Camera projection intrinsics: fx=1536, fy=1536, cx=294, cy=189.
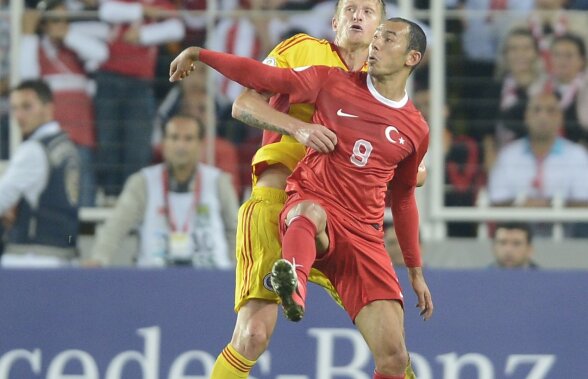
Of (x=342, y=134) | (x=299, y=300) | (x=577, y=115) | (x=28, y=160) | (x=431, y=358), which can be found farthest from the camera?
(x=577, y=115)

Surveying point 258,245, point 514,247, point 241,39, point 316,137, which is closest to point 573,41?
point 514,247

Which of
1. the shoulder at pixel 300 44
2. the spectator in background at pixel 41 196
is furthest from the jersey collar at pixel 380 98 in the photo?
the spectator in background at pixel 41 196

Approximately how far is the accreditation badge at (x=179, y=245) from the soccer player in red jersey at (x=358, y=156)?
9.03 feet

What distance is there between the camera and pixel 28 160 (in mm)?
9500

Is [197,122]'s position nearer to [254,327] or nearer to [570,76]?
[570,76]

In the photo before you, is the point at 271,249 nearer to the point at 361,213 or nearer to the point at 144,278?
Answer: the point at 361,213

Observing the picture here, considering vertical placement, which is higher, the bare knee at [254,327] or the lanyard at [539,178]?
the lanyard at [539,178]

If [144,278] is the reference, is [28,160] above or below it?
above

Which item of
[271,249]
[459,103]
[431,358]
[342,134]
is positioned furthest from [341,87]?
[459,103]

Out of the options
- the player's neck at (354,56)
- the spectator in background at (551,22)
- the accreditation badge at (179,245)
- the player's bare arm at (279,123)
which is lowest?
the accreditation badge at (179,245)

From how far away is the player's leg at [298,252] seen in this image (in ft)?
20.1

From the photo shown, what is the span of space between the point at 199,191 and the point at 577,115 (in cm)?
259

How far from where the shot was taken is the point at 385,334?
6.71 meters

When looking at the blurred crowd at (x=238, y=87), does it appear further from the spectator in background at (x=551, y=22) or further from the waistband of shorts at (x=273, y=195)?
the waistband of shorts at (x=273, y=195)
